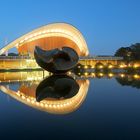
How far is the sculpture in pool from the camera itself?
2958cm

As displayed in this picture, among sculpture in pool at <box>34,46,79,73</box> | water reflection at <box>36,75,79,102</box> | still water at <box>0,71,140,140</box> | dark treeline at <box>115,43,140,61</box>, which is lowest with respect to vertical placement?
still water at <box>0,71,140,140</box>

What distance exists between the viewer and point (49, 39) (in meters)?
56.8

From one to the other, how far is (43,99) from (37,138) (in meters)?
5.63

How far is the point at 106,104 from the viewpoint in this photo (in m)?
10.4

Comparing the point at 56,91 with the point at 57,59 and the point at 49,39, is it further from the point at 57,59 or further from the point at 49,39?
the point at 49,39

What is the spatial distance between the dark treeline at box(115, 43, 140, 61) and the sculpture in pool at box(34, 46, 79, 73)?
31.9 metres

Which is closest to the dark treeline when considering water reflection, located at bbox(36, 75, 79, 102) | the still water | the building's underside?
the building's underside

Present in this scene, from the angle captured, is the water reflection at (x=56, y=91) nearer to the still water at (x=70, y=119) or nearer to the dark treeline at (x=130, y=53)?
the still water at (x=70, y=119)

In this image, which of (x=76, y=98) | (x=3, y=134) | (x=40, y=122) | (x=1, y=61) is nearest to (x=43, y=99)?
(x=76, y=98)

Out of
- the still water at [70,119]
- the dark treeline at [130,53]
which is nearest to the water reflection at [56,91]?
the still water at [70,119]

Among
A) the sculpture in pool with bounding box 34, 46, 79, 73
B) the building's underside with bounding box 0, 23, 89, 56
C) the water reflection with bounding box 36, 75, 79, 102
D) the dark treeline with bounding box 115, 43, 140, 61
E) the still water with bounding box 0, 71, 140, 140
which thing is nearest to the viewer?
the still water with bounding box 0, 71, 140, 140

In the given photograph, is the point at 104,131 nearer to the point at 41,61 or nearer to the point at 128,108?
the point at 128,108

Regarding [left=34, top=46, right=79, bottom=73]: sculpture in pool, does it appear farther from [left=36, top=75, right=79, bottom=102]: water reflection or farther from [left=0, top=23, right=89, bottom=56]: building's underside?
[left=0, top=23, right=89, bottom=56]: building's underside

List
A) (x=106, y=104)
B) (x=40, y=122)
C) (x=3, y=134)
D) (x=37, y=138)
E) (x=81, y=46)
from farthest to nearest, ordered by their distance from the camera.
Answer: (x=81, y=46), (x=106, y=104), (x=40, y=122), (x=3, y=134), (x=37, y=138)
